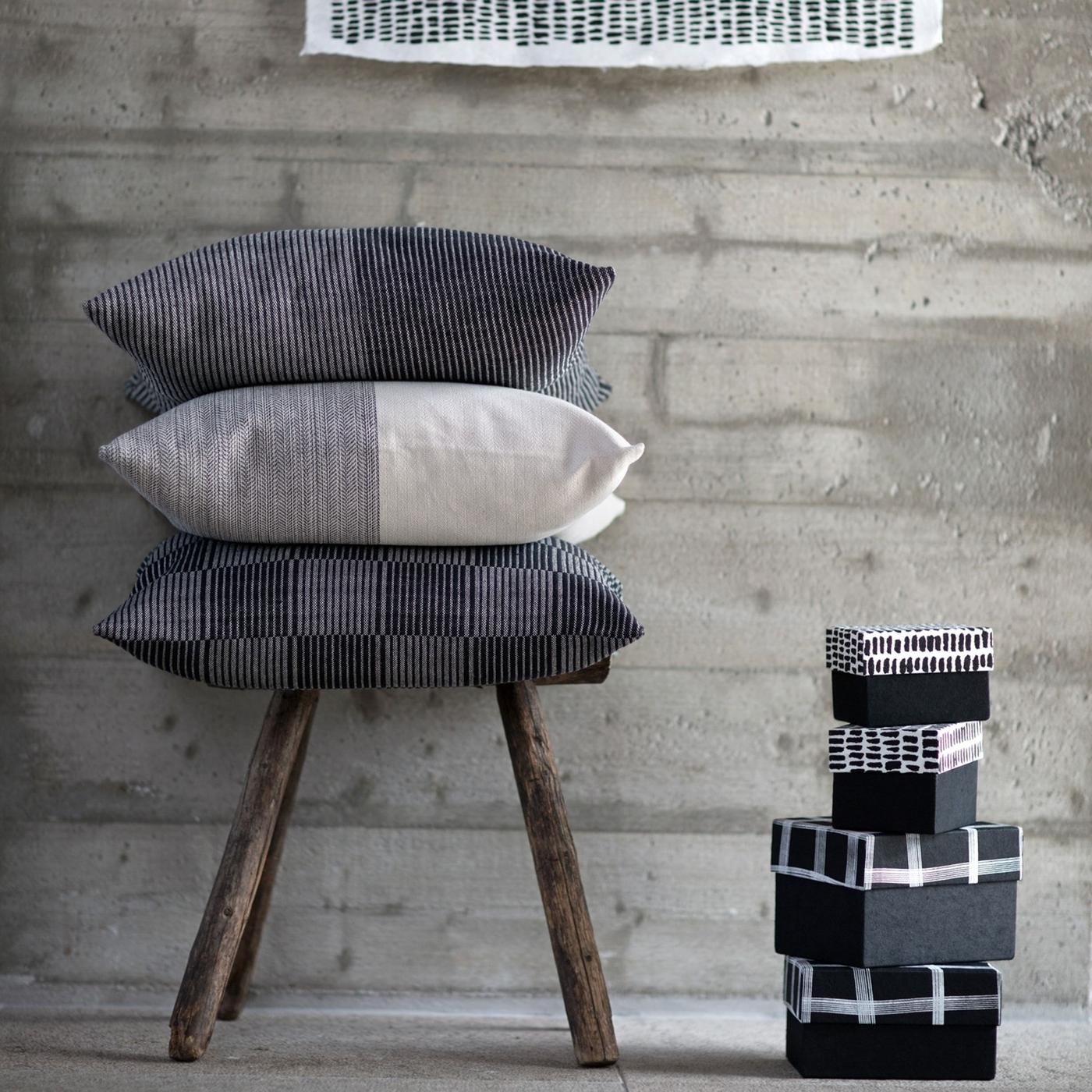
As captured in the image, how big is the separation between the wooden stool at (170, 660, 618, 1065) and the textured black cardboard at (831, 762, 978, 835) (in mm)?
268

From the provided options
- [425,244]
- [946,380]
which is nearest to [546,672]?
[425,244]

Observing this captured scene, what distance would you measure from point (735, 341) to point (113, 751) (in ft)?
2.87

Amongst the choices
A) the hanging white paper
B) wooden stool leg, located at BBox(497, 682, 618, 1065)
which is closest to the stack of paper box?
wooden stool leg, located at BBox(497, 682, 618, 1065)

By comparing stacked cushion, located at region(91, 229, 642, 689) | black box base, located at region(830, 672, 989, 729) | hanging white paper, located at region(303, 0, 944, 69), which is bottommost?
black box base, located at region(830, 672, 989, 729)

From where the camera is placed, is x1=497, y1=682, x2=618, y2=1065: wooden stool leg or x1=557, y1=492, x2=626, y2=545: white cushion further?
x1=557, y1=492, x2=626, y2=545: white cushion

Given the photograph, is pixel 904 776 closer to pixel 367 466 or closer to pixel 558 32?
pixel 367 466

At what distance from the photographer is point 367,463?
1062mm

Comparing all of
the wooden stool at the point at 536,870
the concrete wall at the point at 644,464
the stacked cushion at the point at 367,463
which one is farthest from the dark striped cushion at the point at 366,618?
the concrete wall at the point at 644,464

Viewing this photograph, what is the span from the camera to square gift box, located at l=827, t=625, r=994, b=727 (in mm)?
1123

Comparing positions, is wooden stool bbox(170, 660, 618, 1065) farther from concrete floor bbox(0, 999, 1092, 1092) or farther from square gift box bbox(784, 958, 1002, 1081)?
square gift box bbox(784, 958, 1002, 1081)

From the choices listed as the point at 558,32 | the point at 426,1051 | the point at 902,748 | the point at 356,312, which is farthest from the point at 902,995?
the point at 558,32

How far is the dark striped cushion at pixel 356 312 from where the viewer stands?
1.08m

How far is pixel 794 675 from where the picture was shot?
4.71 feet

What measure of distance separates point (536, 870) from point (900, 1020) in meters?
0.37
